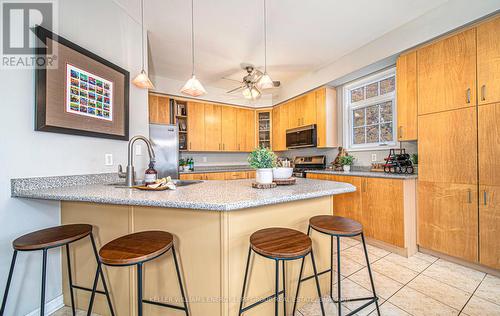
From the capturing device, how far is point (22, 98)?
134 cm

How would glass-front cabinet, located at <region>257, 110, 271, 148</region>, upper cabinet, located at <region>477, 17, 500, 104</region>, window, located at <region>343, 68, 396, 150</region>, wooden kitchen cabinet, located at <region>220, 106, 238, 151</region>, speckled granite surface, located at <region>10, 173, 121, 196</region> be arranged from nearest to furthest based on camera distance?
speckled granite surface, located at <region>10, 173, 121, 196</region> < upper cabinet, located at <region>477, 17, 500, 104</region> < window, located at <region>343, 68, 396, 150</region> < wooden kitchen cabinet, located at <region>220, 106, 238, 151</region> < glass-front cabinet, located at <region>257, 110, 271, 148</region>

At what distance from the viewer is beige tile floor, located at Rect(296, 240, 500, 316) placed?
4.86 ft

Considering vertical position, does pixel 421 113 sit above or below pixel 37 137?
above

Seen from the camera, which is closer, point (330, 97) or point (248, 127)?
point (330, 97)

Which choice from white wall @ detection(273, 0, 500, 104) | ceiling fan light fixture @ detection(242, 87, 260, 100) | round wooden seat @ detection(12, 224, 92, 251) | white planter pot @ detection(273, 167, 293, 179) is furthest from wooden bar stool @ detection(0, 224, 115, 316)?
white wall @ detection(273, 0, 500, 104)

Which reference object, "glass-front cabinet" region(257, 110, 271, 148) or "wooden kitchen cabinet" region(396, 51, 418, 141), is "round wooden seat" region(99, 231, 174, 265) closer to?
"wooden kitchen cabinet" region(396, 51, 418, 141)

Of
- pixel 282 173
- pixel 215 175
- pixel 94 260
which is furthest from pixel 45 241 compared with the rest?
pixel 215 175

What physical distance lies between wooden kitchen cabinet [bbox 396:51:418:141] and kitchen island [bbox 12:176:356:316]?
169cm

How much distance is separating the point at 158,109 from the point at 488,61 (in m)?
4.55

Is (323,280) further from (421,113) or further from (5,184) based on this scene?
(5,184)

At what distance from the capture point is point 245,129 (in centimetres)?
495

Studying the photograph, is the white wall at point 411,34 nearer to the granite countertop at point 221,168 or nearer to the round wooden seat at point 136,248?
the granite countertop at point 221,168

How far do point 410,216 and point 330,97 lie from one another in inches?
91.3

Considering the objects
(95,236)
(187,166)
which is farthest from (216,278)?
(187,166)
